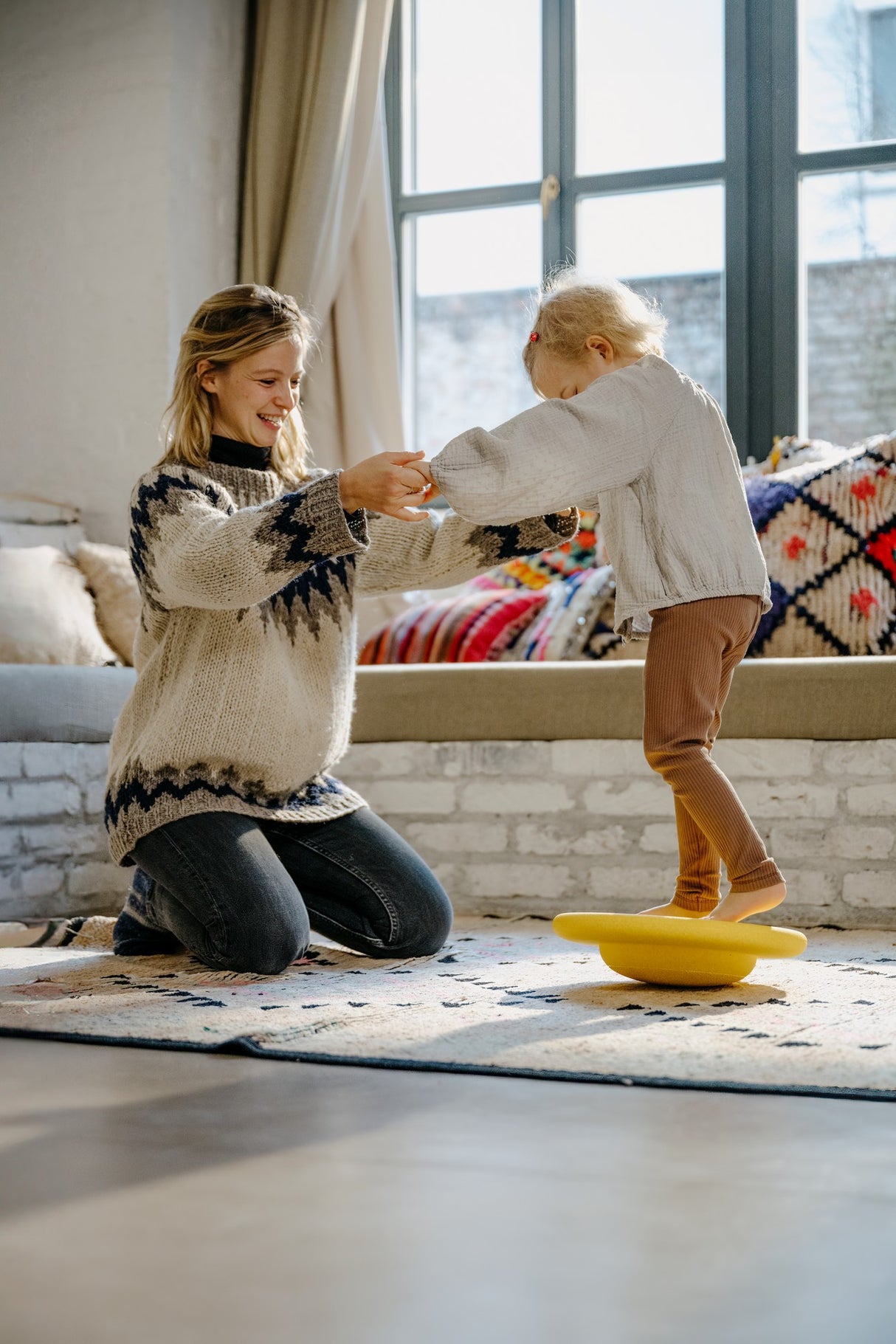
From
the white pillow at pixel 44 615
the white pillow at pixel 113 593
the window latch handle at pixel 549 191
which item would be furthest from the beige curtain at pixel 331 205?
the white pillow at pixel 44 615

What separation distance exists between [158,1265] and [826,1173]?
21.2 inches

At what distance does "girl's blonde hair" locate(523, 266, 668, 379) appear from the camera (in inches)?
87.1

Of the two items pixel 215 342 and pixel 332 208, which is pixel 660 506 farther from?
pixel 332 208

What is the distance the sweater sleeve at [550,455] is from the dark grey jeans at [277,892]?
26.0 inches

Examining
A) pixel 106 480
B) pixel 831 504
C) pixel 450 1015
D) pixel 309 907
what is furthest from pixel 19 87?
pixel 450 1015

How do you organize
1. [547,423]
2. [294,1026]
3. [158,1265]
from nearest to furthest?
[158,1265], [294,1026], [547,423]

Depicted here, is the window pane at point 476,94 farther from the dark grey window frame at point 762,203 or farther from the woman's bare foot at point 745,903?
the woman's bare foot at point 745,903

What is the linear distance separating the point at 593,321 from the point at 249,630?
0.75 m

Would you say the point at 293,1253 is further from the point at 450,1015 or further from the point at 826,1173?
the point at 450,1015

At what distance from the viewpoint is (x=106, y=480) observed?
4445 mm

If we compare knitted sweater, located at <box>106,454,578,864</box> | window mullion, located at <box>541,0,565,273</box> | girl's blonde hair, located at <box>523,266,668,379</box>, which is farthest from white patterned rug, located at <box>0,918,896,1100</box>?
window mullion, located at <box>541,0,565,273</box>

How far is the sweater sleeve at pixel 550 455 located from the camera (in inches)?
78.8

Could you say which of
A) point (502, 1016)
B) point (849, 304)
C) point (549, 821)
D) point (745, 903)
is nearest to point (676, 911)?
point (745, 903)

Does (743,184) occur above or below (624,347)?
above
